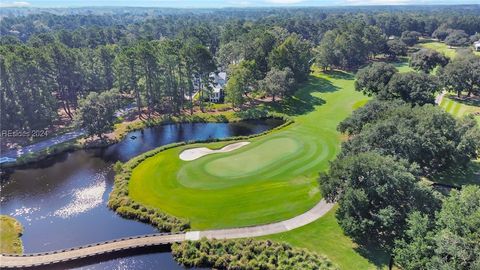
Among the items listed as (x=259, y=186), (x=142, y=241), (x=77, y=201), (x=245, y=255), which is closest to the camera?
(x=245, y=255)

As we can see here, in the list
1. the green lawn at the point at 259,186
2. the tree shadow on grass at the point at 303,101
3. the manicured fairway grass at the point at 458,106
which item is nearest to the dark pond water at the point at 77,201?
the green lawn at the point at 259,186

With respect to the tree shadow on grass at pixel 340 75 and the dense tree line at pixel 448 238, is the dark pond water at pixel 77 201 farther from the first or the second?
the tree shadow on grass at pixel 340 75

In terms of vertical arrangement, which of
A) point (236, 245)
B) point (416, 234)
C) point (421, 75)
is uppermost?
point (421, 75)

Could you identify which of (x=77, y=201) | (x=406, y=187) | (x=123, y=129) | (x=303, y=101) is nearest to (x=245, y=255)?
(x=406, y=187)

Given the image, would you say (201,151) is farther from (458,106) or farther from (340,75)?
(340,75)

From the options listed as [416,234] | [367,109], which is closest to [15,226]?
[416,234]

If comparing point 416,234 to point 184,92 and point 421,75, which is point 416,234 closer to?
point 421,75
